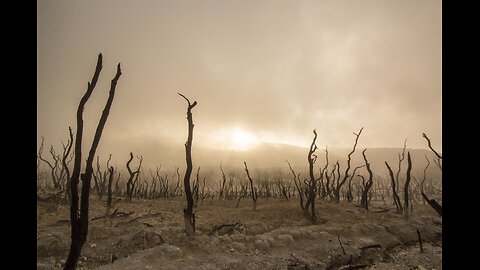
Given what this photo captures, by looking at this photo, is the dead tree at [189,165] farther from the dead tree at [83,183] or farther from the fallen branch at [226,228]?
the dead tree at [83,183]

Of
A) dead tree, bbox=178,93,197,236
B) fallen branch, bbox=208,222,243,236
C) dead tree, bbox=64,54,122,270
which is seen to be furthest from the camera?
fallen branch, bbox=208,222,243,236

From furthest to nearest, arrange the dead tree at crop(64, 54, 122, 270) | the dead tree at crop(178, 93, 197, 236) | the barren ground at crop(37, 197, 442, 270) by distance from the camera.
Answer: the dead tree at crop(178, 93, 197, 236) < the barren ground at crop(37, 197, 442, 270) < the dead tree at crop(64, 54, 122, 270)

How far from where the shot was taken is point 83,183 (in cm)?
568

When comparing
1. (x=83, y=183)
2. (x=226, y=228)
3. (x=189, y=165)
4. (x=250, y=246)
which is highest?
(x=83, y=183)

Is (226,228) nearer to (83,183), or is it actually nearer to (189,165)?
(189,165)

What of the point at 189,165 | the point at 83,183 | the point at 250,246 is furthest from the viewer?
the point at 189,165

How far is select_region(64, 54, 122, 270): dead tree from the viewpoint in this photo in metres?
5.42

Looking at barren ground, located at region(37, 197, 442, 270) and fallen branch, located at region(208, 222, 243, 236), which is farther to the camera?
fallen branch, located at region(208, 222, 243, 236)

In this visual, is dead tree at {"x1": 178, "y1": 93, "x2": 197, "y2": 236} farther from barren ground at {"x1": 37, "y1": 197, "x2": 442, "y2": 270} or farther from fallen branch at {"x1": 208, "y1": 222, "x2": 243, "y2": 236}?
fallen branch at {"x1": 208, "y1": 222, "x2": 243, "y2": 236}

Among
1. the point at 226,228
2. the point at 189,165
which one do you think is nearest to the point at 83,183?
the point at 189,165

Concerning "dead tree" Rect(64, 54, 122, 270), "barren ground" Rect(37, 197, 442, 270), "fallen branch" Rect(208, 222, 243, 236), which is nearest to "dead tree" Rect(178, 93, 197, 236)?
"barren ground" Rect(37, 197, 442, 270)
